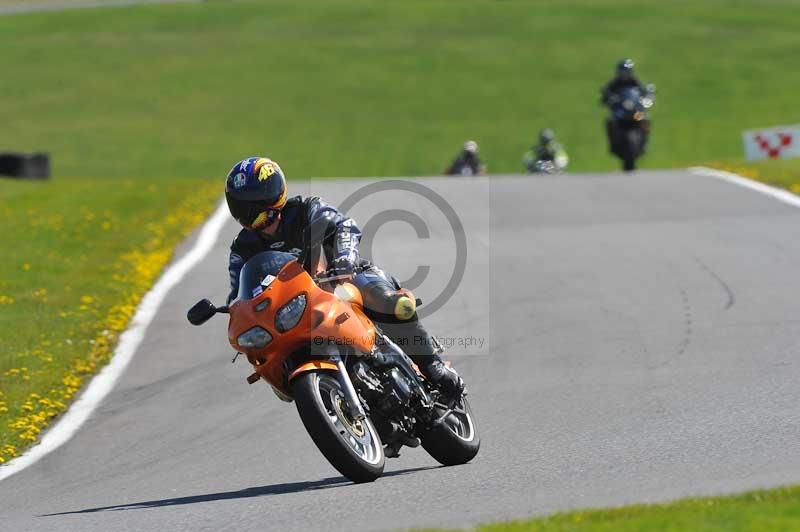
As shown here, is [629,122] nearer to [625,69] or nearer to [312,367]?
[625,69]

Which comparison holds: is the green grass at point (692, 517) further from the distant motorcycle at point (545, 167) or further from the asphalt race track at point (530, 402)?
the distant motorcycle at point (545, 167)

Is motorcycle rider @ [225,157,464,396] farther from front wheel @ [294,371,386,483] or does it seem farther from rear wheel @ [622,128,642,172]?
rear wheel @ [622,128,642,172]

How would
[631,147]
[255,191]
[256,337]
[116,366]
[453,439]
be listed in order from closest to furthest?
[256,337] < [255,191] < [453,439] < [116,366] < [631,147]

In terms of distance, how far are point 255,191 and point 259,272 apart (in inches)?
19.5

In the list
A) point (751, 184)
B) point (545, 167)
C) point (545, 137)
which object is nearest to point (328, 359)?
point (751, 184)

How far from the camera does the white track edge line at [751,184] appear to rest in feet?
58.4

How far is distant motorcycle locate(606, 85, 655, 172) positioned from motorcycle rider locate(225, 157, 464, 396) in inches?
628

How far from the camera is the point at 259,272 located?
22.7 ft

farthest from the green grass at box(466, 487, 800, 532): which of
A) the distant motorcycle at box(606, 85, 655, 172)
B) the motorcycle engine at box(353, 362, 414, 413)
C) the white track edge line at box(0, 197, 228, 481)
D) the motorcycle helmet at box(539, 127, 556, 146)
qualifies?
the motorcycle helmet at box(539, 127, 556, 146)

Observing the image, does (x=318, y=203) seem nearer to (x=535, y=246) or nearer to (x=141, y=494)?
(x=141, y=494)

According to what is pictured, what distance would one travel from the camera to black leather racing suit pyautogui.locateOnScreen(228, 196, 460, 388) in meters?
7.36

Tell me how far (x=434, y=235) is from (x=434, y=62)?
3132 cm

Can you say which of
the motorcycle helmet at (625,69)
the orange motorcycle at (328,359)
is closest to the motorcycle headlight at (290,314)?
the orange motorcycle at (328,359)

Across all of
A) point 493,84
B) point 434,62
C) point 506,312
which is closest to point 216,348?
point 506,312
